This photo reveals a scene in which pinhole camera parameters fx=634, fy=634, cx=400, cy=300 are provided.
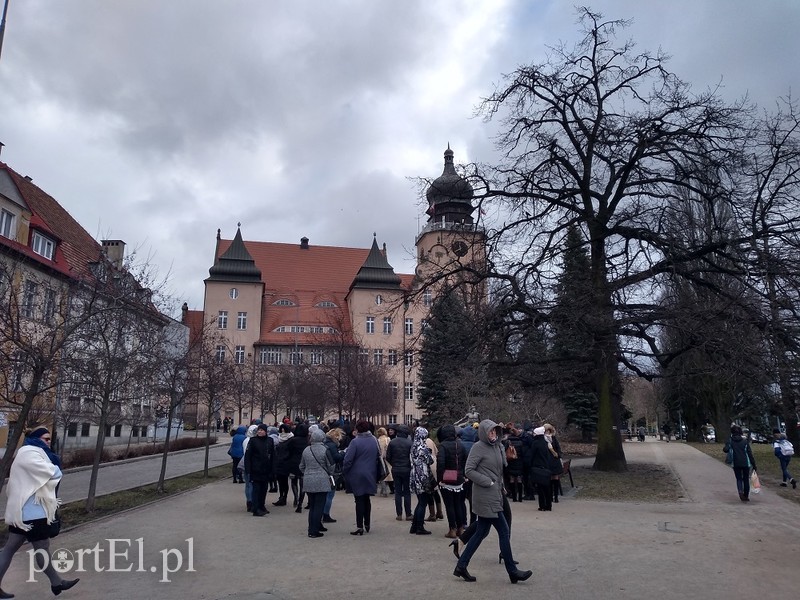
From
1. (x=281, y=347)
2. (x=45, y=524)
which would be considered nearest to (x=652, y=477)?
(x=45, y=524)

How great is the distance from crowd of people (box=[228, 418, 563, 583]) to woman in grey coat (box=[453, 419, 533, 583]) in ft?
0.04

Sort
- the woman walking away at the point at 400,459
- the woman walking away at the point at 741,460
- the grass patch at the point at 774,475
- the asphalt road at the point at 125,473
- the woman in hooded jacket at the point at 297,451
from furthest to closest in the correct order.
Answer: the asphalt road at the point at 125,473 < the grass patch at the point at 774,475 < the woman walking away at the point at 741,460 < the woman in hooded jacket at the point at 297,451 < the woman walking away at the point at 400,459

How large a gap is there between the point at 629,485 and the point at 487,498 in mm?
11882

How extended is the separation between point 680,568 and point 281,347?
64119mm

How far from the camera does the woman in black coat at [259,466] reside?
1255 cm

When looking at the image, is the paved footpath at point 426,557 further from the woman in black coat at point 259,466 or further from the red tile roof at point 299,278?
the red tile roof at point 299,278

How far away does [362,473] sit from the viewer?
10641mm

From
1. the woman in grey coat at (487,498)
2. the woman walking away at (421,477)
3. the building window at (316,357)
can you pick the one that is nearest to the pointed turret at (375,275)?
the building window at (316,357)

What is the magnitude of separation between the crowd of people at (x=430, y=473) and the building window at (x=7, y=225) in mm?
22198

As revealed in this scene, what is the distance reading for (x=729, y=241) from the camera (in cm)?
1723

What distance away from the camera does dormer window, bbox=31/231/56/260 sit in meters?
32.2

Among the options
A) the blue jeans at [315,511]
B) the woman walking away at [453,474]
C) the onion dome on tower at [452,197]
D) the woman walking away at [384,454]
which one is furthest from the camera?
the onion dome on tower at [452,197]

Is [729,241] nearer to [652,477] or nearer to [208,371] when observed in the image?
[652,477]

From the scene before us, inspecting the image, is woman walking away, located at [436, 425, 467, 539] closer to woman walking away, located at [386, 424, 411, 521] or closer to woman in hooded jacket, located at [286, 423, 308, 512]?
woman walking away, located at [386, 424, 411, 521]
